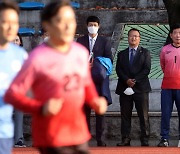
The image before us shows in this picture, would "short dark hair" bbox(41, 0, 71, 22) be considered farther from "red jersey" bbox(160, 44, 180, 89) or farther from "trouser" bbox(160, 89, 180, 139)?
"trouser" bbox(160, 89, 180, 139)

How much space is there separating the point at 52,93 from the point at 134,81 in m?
6.44

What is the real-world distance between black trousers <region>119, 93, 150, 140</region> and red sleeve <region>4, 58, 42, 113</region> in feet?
21.6

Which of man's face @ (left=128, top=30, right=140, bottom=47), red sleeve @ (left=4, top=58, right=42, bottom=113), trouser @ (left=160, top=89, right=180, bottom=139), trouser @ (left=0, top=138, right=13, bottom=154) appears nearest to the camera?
red sleeve @ (left=4, top=58, right=42, bottom=113)

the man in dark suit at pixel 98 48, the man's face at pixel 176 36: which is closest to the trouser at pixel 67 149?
the man in dark suit at pixel 98 48

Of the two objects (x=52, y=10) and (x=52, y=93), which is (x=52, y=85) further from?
(x=52, y=10)

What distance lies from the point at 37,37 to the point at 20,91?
485 inches

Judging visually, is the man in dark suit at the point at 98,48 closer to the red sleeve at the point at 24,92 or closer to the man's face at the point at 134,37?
the man's face at the point at 134,37

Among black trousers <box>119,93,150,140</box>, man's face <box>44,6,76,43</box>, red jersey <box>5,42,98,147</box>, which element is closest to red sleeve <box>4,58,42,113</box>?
red jersey <box>5,42,98,147</box>

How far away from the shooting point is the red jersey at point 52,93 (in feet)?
15.8

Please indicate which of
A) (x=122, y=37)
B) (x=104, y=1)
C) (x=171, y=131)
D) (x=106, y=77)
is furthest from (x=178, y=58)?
(x=104, y=1)

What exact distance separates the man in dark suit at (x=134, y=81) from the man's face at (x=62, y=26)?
20.7 feet

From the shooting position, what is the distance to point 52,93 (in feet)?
15.8

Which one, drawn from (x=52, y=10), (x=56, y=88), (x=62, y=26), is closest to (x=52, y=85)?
(x=56, y=88)

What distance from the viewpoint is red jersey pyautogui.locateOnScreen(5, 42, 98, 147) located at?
4.80m
